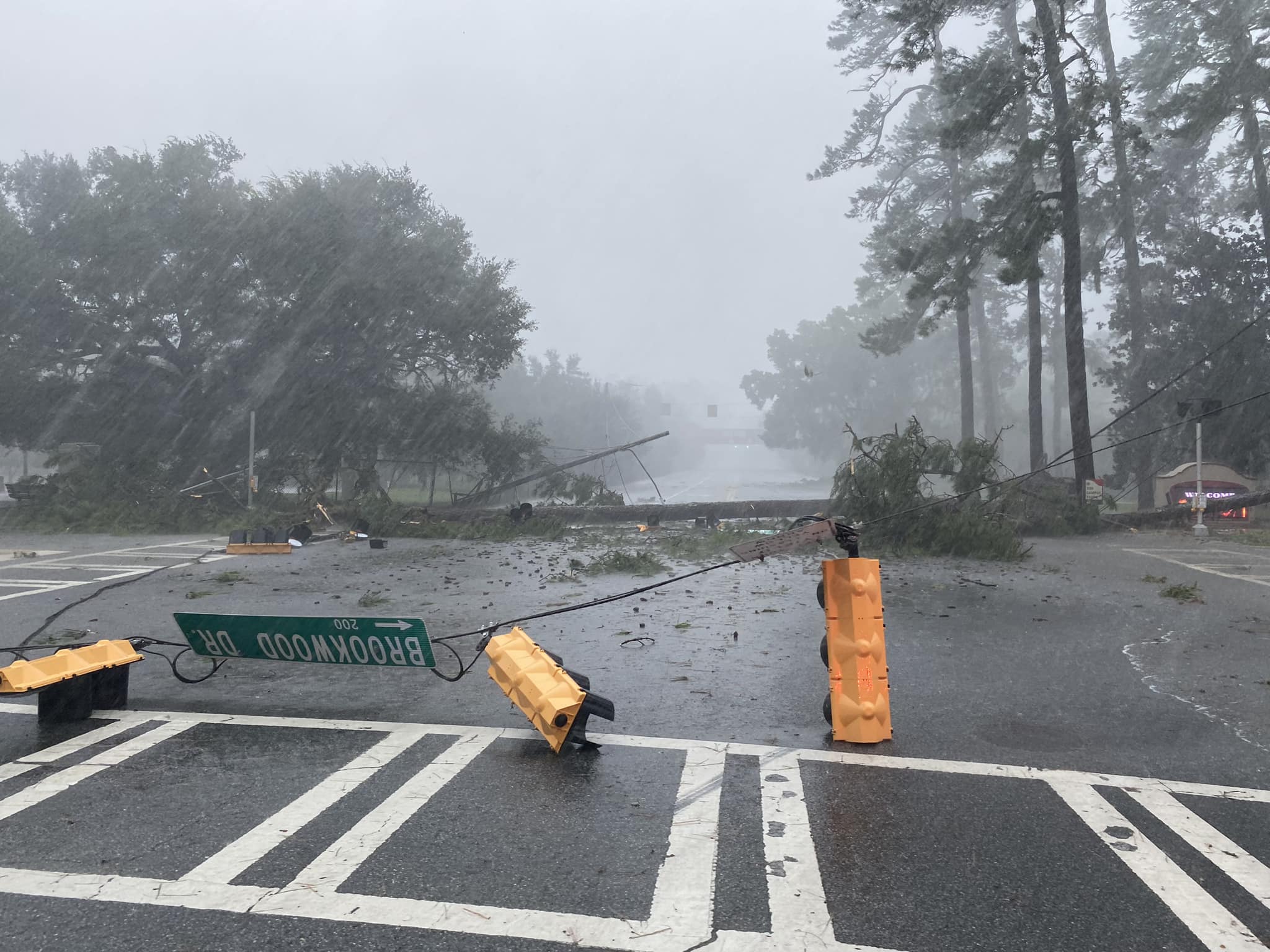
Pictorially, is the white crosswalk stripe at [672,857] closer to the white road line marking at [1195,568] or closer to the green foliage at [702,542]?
the white road line marking at [1195,568]

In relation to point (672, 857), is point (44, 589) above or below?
above

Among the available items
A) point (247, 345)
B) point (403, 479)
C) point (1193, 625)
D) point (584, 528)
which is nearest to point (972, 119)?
point (584, 528)

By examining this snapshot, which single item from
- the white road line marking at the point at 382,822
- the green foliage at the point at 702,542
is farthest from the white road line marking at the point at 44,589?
the green foliage at the point at 702,542

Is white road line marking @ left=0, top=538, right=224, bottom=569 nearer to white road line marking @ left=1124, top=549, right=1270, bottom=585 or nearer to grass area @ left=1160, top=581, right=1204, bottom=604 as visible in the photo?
grass area @ left=1160, top=581, right=1204, bottom=604

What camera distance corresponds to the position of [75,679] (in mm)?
5758

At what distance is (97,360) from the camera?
99.3 ft

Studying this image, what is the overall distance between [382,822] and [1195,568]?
13835 millimetres

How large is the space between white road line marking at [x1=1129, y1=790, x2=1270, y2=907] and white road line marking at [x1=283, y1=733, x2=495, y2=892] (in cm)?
342

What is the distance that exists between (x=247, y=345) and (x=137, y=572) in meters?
18.4

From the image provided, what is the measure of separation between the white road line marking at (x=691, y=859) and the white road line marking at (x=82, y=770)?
307cm

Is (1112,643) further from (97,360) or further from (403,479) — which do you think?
(97,360)

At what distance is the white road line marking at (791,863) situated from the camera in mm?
3188

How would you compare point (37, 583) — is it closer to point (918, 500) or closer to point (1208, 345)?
point (918, 500)

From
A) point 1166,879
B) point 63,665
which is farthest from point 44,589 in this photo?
point 1166,879
